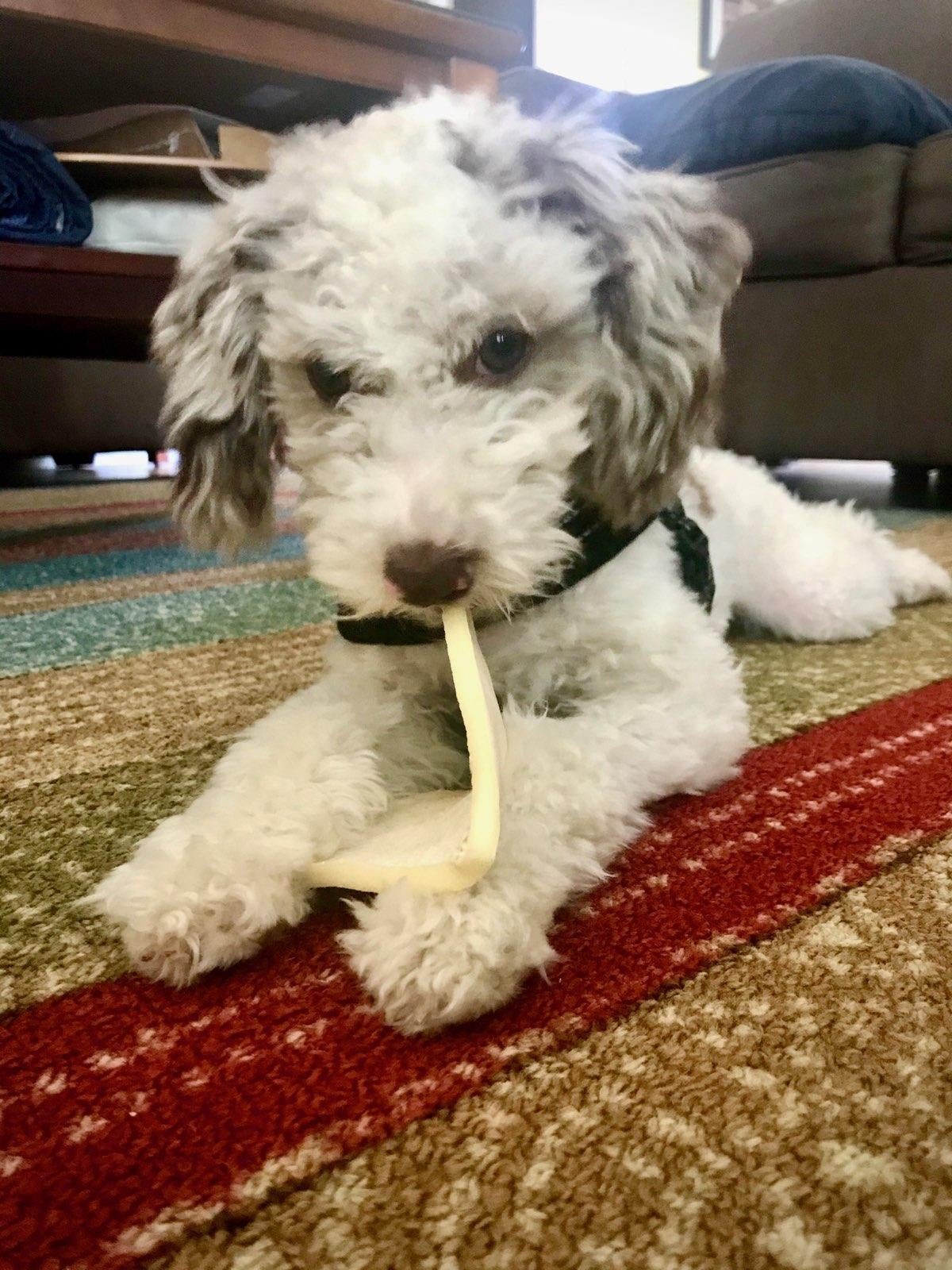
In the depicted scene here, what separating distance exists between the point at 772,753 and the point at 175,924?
2.05 ft

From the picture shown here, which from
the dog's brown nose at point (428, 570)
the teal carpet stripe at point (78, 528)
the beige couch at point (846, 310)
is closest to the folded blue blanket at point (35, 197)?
the teal carpet stripe at point (78, 528)

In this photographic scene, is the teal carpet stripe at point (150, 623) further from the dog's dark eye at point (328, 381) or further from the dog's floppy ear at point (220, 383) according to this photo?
the dog's dark eye at point (328, 381)

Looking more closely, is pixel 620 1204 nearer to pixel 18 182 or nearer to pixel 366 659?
pixel 366 659

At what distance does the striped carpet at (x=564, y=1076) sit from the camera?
42cm

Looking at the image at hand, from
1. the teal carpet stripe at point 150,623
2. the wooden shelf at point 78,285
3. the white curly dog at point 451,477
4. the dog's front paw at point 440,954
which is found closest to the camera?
the dog's front paw at point 440,954

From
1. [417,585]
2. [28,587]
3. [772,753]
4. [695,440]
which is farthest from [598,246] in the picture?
[28,587]

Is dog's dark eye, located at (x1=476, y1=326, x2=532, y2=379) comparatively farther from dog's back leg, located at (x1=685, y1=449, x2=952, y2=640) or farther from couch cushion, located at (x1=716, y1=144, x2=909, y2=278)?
couch cushion, located at (x1=716, y1=144, x2=909, y2=278)

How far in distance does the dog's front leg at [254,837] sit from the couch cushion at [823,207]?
7.59ft

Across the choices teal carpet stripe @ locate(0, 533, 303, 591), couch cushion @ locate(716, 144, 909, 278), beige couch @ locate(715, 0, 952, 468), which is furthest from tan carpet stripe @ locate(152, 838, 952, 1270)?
couch cushion @ locate(716, 144, 909, 278)

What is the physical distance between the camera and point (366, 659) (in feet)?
3.16

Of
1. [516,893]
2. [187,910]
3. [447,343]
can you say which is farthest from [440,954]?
[447,343]

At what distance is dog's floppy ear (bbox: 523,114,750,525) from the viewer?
851mm

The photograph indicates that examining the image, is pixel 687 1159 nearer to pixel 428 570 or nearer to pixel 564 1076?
pixel 564 1076

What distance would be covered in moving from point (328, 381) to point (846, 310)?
2.30 m
